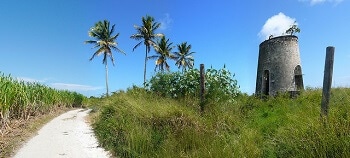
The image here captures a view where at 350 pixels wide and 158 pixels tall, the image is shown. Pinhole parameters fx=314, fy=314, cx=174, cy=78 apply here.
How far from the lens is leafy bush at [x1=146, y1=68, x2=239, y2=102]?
34.6 feet

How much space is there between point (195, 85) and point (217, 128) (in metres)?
4.53

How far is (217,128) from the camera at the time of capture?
23.7 feet

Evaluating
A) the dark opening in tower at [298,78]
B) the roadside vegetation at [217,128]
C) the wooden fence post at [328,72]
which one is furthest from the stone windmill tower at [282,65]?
the wooden fence post at [328,72]

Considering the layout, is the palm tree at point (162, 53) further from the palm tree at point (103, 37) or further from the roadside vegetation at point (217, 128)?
the roadside vegetation at point (217, 128)

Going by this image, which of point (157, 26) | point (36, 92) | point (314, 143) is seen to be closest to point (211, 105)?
point (314, 143)

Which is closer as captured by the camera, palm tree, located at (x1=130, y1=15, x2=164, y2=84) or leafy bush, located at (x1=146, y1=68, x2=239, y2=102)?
leafy bush, located at (x1=146, y1=68, x2=239, y2=102)

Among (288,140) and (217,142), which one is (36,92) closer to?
(217,142)

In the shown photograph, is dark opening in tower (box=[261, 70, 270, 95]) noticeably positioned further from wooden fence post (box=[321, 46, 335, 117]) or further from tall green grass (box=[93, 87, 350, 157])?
wooden fence post (box=[321, 46, 335, 117])

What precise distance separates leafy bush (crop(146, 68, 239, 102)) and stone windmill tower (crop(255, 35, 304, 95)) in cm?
753

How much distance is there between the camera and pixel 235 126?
7566 mm

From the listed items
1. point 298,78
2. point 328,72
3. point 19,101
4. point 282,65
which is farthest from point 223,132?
point 298,78

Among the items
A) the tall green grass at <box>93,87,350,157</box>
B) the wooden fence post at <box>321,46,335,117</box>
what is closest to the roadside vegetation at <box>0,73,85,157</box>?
the tall green grass at <box>93,87,350,157</box>

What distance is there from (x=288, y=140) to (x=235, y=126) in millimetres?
2855

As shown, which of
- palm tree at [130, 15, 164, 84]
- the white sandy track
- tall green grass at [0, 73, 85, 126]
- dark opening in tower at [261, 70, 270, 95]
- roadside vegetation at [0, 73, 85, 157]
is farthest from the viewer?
palm tree at [130, 15, 164, 84]
